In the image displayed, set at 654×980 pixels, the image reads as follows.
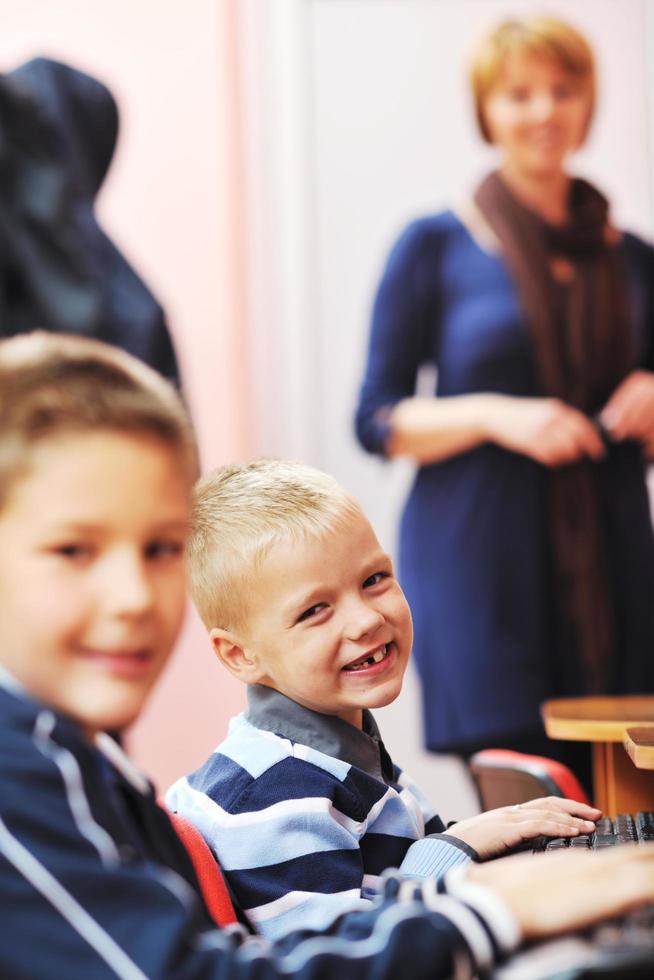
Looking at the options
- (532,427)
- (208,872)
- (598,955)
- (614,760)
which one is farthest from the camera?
(532,427)

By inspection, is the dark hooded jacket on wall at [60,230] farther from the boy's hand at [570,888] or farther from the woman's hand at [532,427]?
the boy's hand at [570,888]

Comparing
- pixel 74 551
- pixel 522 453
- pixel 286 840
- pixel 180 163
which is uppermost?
pixel 180 163

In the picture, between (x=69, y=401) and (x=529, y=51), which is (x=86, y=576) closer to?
(x=69, y=401)

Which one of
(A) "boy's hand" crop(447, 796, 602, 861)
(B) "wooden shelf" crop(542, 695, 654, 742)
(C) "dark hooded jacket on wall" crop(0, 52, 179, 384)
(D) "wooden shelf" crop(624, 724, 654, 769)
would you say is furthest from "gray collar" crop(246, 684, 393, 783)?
(C) "dark hooded jacket on wall" crop(0, 52, 179, 384)

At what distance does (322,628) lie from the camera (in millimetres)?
1191

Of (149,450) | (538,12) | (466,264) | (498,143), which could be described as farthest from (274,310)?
(149,450)

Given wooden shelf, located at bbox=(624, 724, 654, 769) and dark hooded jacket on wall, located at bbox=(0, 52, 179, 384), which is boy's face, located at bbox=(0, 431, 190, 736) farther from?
dark hooded jacket on wall, located at bbox=(0, 52, 179, 384)

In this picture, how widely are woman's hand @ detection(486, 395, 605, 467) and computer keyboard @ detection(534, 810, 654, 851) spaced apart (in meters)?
1.81

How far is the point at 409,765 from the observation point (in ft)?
9.66

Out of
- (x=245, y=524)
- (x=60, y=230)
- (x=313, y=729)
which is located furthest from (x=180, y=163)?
(x=313, y=729)

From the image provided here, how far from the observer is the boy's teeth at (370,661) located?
1.21 m

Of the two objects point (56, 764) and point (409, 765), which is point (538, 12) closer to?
point (409, 765)

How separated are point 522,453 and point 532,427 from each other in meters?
0.07

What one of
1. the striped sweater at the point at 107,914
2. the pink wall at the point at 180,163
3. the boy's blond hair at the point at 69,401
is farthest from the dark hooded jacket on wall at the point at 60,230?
the striped sweater at the point at 107,914
